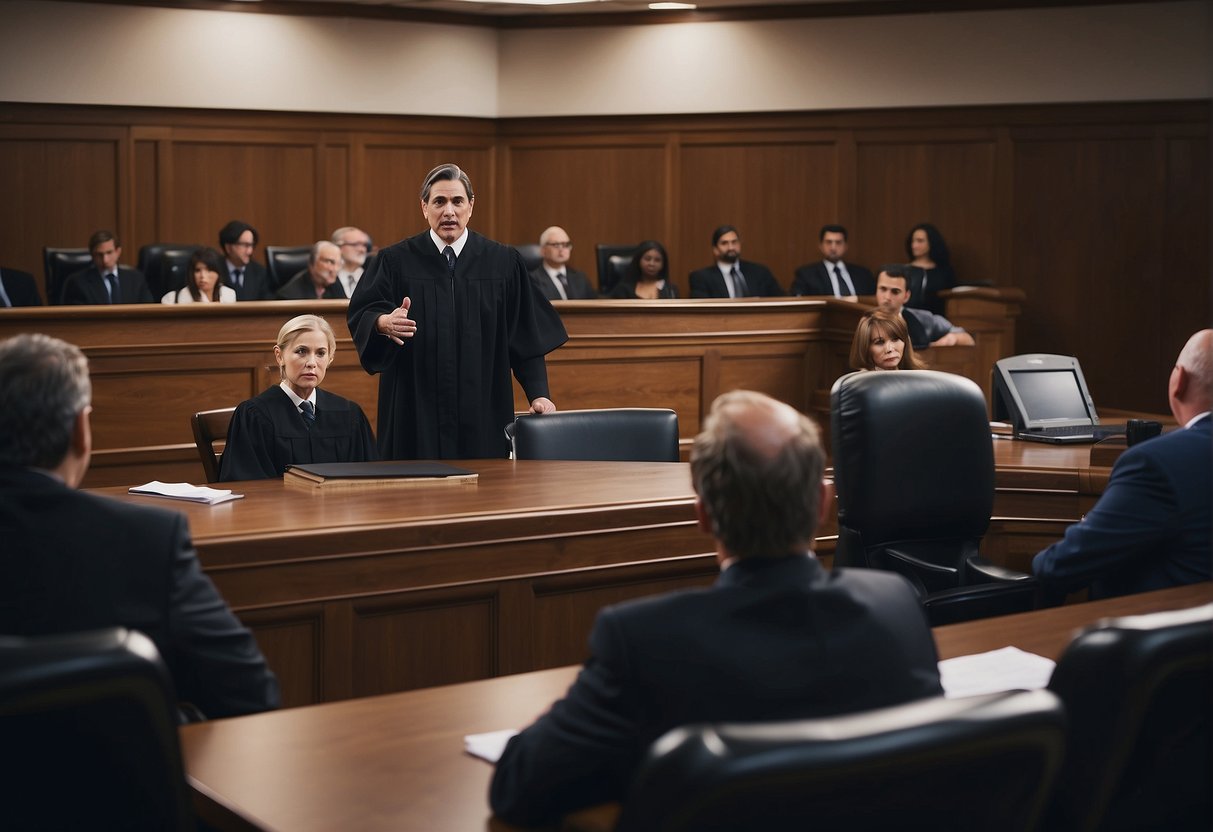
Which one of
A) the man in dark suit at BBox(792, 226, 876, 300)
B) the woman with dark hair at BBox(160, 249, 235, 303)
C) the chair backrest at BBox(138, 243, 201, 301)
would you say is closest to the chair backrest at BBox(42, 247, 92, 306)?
the chair backrest at BBox(138, 243, 201, 301)

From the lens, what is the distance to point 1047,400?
5.30 metres

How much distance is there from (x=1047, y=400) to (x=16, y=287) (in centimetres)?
633

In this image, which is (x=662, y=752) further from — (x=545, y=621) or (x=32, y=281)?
(x=32, y=281)

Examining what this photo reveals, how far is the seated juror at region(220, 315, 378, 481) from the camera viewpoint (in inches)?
173

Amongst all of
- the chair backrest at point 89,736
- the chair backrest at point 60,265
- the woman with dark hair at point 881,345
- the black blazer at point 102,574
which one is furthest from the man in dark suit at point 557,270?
the chair backrest at point 89,736

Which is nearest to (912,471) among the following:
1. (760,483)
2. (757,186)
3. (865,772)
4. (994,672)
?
(994,672)

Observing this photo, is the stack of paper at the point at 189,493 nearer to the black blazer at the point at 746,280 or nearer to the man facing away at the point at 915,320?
the man facing away at the point at 915,320

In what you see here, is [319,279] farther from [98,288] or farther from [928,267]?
[928,267]

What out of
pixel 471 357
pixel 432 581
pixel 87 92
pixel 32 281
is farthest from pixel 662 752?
pixel 87 92

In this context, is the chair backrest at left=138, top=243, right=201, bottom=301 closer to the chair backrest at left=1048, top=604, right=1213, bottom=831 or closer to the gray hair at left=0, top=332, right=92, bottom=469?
the gray hair at left=0, top=332, right=92, bottom=469

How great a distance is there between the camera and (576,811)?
1760 millimetres

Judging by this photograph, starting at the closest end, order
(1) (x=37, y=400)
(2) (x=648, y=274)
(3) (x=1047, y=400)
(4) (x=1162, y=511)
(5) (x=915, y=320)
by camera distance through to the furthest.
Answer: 1. (1) (x=37, y=400)
2. (4) (x=1162, y=511)
3. (3) (x=1047, y=400)
4. (5) (x=915, y=320)
5. (2) (x=648, y=274)

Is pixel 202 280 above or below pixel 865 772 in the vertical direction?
above

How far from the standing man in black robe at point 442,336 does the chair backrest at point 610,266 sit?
4.85 m
